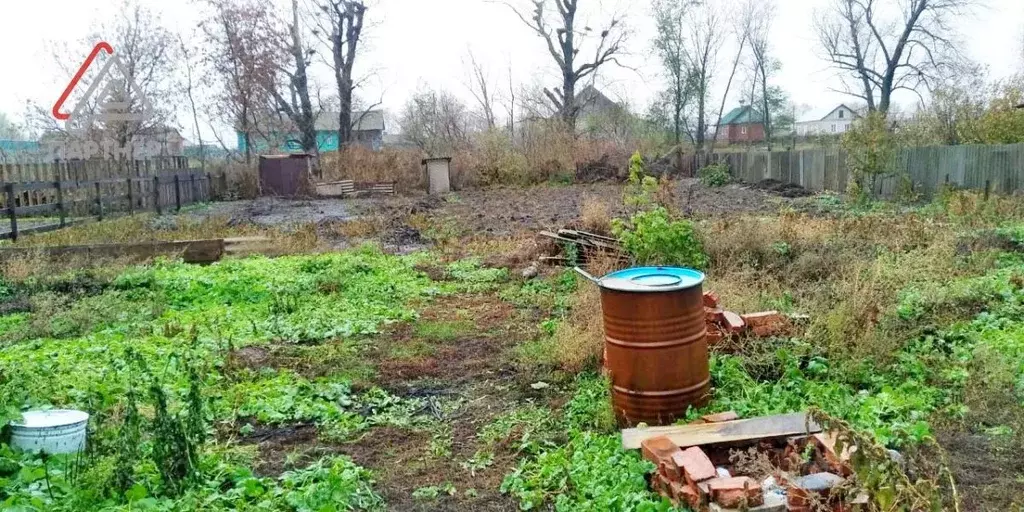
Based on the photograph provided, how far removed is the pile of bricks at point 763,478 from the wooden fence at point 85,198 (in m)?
13.4

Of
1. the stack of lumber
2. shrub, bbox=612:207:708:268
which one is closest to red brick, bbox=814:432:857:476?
shrub, bbox=612:207:708:268

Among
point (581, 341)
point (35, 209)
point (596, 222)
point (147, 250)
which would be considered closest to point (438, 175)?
point (35, 209)

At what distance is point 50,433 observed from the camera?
11.9 feet

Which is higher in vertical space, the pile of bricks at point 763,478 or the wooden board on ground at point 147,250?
the wooden board on ground at point 147,250

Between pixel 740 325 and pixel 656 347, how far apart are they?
126 cm

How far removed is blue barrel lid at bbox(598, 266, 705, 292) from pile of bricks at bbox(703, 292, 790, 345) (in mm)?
912

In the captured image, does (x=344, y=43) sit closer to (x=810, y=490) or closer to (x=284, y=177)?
(x=284, y=177)

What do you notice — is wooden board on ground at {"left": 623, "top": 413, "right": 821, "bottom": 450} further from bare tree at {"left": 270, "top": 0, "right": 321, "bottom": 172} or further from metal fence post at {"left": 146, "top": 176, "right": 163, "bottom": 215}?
bare tree at {"left": 270, "top": 0, "right": 321, "bottom": 172}

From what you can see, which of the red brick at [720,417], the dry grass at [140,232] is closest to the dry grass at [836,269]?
the red brick at [720,417]

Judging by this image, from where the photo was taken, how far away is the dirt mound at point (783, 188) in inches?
787

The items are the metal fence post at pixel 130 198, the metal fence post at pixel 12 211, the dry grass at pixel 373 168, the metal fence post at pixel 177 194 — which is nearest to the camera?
Answer: the metal fence post at pixel 12 211

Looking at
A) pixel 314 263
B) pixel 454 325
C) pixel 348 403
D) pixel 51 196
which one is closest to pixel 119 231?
pixel 51 196

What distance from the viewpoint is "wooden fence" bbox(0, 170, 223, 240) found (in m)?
13.6

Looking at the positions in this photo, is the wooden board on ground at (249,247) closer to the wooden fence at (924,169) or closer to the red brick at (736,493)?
the red brick at (736,493)
